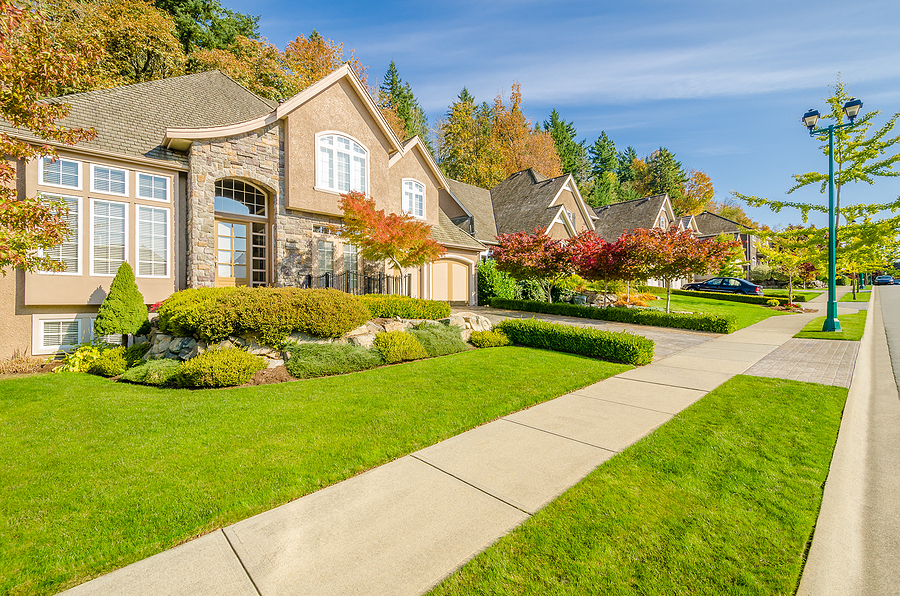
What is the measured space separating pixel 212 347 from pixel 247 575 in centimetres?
645

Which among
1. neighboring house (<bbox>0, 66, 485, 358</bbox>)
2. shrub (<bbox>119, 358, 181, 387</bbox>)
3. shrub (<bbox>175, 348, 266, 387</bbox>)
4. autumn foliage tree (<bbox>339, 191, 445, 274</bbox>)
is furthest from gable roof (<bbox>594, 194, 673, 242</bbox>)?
shrub (<bbox>119, 358, 181, 387</bbox>)

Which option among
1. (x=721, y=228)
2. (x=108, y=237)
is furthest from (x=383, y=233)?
(x=721, y=228)

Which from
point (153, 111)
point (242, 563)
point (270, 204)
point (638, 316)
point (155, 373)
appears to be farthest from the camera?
point (638, 316)

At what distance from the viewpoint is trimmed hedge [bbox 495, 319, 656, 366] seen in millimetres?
9031

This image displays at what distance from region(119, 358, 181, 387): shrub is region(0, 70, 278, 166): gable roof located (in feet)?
20.3

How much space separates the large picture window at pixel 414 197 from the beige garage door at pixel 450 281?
2514mm

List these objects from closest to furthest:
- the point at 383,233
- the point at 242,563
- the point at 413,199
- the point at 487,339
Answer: the point at 242,563 → the point at 487,339 → the point at 383,233 → the point at 413,199

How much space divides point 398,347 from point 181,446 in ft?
16.8

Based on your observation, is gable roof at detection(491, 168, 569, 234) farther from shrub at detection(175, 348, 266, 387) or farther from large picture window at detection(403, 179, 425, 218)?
shrub at detection(175, 348, 266, 387)

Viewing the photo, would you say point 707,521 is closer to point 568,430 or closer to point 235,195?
point 568,430

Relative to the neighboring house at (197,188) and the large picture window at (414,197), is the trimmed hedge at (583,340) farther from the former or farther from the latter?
the large picture window at (414,197)

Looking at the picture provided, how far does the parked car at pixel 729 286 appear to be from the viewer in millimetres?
29375

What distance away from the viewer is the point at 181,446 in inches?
178

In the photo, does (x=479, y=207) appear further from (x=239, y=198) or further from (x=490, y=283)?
(x=239, y=198)
